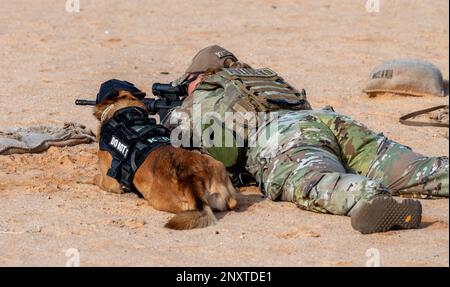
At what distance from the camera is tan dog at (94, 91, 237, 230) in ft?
21.0

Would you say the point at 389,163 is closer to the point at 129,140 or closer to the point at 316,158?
the point at 316,158

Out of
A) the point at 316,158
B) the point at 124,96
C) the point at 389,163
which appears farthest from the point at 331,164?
the point at 124,96

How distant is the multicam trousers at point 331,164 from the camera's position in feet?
21.2

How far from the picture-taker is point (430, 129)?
899 centimetres

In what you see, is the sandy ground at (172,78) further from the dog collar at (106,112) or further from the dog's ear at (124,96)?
the dog's ear at (124,96)

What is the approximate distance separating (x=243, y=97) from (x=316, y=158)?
0.92 m

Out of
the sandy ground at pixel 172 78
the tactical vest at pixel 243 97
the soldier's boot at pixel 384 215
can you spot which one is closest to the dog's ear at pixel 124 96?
the tactical vest at pixel 243 97

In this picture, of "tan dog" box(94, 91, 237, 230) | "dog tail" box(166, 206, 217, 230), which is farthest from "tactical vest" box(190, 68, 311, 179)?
"dog tail" box(166, 206, 217, 230)

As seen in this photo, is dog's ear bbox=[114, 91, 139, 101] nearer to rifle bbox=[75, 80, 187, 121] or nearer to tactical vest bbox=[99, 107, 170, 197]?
rifle bbox=[75, 80, 187, 121]

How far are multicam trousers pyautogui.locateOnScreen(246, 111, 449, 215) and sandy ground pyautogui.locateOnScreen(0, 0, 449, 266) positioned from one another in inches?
4.5

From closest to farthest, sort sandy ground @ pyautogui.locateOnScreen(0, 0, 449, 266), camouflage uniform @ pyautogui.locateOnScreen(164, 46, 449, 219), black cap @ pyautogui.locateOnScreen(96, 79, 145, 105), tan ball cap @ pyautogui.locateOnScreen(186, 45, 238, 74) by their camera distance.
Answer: sandy ground @ pyautogui.locateOnScreen(0, 0, 449, 266) < camouflage uniform @ pyautogui.locateOnScreen(164, 46, 449, 219) < black cap @ pyautogui.locateOnScreen(96, 79, 145, 105) < tan ball cap @ pyautogui.locateOnScreen(186, 45, 238, 74)

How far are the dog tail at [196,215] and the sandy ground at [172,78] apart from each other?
2.7 inches

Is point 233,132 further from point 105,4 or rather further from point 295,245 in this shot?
point 105,4
